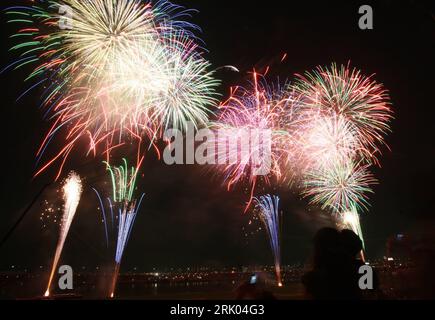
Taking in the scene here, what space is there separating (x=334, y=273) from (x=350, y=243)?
0.44 m

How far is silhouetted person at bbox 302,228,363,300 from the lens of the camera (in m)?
4.90

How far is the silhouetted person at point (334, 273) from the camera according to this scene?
4898 mm

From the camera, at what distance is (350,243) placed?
201 inches

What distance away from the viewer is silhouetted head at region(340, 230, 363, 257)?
16.6ft

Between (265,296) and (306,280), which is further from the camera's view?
(265,296)

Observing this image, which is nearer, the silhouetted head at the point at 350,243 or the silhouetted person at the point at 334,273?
the silhouetted person at the point at 334,273

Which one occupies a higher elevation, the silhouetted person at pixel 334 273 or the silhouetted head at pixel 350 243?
the silhouetted head at pixel 350 243

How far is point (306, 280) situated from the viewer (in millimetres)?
4984

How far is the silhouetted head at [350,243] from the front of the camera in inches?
199

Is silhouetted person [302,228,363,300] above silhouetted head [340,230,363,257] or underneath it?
underneath

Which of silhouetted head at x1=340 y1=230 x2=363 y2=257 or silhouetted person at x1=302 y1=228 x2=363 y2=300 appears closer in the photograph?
silhouetted person at x1=302 y1=228 x2=363 y2=300
